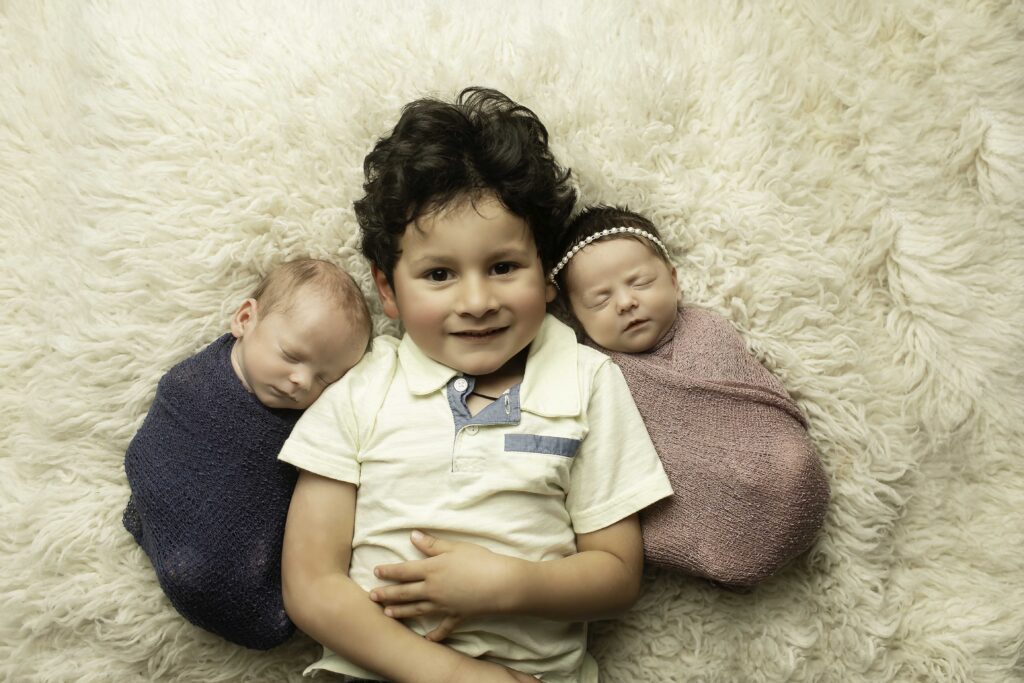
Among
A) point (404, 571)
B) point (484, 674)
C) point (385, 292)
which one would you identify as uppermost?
point (385, 292)

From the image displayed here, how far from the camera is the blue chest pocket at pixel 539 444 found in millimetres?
1150

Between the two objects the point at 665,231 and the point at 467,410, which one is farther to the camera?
the point at 665,231

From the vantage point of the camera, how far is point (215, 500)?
1150 mm

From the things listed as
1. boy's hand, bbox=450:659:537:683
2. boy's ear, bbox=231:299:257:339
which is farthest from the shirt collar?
boy's hand, bbox=450:659:537:683

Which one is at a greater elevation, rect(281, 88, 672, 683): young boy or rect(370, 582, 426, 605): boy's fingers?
rect(281, 88, 672, 683): young boy

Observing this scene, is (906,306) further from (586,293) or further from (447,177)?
(447,177)

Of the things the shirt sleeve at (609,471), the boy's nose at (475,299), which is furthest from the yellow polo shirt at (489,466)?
A: the boy's nose at (475,299)

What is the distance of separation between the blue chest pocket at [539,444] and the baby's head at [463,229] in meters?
0.10

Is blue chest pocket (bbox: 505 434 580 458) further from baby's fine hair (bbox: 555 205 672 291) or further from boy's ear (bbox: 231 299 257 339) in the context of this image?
boy's ear (bbox: 231 299 257 339)

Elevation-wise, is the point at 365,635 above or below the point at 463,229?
below

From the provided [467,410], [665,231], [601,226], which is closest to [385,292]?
[467,410]

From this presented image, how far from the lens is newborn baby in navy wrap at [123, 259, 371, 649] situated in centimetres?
114

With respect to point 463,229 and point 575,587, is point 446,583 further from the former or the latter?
point 463,229

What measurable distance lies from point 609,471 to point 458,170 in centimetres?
46
